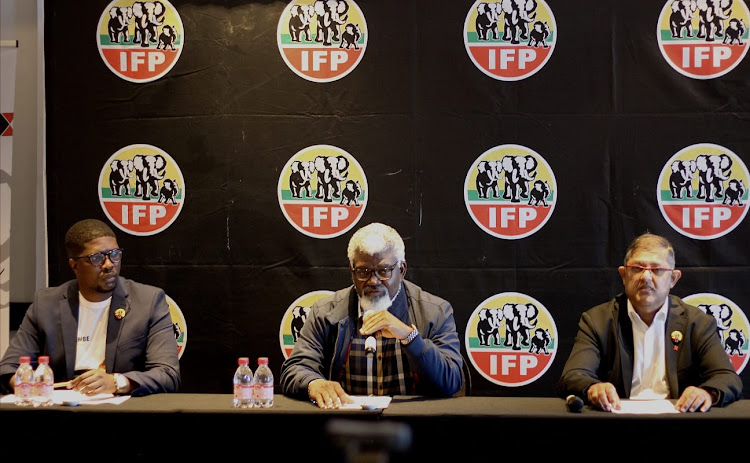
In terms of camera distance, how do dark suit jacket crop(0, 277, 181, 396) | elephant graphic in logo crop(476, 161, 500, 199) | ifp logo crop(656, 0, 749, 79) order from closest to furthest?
1. dark suit jacket crop(0, 277, 181, 396)
2. ifp logo crop(656, 0, 749, 79)
3. elephant graphic in logo crop(476, 161, 500, 199)

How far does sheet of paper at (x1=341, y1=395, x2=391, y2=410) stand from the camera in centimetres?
249

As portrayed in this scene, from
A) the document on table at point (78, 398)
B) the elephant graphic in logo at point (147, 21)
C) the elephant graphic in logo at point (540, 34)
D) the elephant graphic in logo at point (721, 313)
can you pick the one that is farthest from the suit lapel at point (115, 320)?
the elephant graphic in logo at point (721, 313)

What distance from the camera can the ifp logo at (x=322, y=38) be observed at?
12.7 feet

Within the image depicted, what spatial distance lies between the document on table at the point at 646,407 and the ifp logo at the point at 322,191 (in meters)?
1.67

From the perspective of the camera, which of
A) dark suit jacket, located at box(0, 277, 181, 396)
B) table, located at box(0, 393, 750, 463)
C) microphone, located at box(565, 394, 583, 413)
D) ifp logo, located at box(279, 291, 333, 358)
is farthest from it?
ifp logo, located at box(279, 291, 333, 358)

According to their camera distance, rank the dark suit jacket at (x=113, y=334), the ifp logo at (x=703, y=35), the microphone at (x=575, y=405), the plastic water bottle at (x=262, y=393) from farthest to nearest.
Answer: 1. the ifp logo at (x=703, y=35)
2. the dark suit jacket at (x=113, y=334)
3. the plastic water bottle at (x=262, y=393)
4. the microphone at (x=575, y=405)

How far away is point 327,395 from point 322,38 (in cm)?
193

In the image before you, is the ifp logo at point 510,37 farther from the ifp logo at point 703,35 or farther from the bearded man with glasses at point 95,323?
the bearded man with glasses at point 95,323

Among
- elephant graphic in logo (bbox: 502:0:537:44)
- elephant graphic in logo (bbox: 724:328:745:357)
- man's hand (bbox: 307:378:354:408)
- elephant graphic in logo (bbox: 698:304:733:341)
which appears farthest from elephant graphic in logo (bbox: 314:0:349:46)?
elephant graphic in logo (bbox: 724:328:745:357)

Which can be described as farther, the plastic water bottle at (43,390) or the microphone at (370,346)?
the microphone at (370,346)

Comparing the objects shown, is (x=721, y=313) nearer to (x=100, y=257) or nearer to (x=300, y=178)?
(x=300, y=178)

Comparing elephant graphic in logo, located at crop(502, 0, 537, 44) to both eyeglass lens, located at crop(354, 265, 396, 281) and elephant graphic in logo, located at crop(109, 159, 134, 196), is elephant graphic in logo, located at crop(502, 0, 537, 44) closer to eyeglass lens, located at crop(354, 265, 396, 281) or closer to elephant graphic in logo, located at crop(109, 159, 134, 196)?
eyeglass lens, located at crop(354, 265, 396, 281)

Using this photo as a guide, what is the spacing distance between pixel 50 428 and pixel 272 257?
160cm

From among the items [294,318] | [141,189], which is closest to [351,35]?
[141,189]
